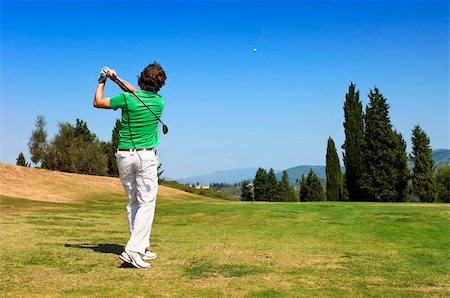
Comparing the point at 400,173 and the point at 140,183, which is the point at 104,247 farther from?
the point at 400,173

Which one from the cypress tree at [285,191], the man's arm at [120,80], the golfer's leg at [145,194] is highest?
the man's arm at [120,80]

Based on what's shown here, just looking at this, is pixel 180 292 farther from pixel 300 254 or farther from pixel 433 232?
pixel 433 232

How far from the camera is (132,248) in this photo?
6.01 m

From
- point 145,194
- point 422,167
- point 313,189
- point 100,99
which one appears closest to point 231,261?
point 145,194

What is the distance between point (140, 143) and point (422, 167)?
68186mm

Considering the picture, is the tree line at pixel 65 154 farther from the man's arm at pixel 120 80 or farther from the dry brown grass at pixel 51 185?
the man's arm at pixel 120 80

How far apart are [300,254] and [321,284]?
2.01 metres

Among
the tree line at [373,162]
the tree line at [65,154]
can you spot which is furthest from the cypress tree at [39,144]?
the tree line at [373,162]

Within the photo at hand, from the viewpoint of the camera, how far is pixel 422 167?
66.9m

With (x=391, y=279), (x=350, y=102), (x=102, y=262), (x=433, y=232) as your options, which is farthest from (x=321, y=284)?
(x=350, y=102)

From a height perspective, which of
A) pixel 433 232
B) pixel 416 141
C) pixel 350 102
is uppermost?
pixel 350 102

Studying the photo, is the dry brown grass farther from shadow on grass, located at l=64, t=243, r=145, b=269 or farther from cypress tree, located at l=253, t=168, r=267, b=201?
cypress tree, located at l=253, t=168, r=267, b=201

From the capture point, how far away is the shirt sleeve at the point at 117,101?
6.30 m

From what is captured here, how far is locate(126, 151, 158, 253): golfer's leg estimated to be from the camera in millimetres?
6312
